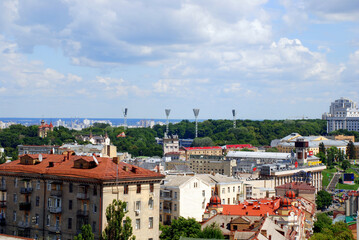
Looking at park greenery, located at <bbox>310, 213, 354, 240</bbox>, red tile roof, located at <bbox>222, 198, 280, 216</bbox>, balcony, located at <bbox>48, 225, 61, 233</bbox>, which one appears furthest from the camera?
red tile roof, located at <bbox>222, 198, 280, 216</bbox>

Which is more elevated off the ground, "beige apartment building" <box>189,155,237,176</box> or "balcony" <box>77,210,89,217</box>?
"balcony" <box>77,210,89,217</box>

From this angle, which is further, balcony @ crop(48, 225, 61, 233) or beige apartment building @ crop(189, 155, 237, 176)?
beige apartment building @ crop(189, 155, 237, 176)

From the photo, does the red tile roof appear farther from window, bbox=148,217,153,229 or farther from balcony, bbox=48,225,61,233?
balcony, bbox=48,225,61,233

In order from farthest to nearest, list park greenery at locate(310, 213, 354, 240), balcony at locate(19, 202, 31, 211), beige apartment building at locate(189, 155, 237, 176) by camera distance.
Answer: beige apartment building at locate(189, 155, 237, 176)
park greenery at locate(310, 213, 354, 240)
balcony at locate(19, 202, 31, 211)

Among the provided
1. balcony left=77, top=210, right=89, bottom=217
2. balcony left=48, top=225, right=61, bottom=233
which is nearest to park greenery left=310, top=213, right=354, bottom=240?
balcony left=77, top=210, right=89, bottom=217

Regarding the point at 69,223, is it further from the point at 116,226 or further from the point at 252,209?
the point at 252,209

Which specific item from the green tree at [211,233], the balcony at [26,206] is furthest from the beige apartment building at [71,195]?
the green tree at [211,233]

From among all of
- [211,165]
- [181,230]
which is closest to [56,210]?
[181,230]
